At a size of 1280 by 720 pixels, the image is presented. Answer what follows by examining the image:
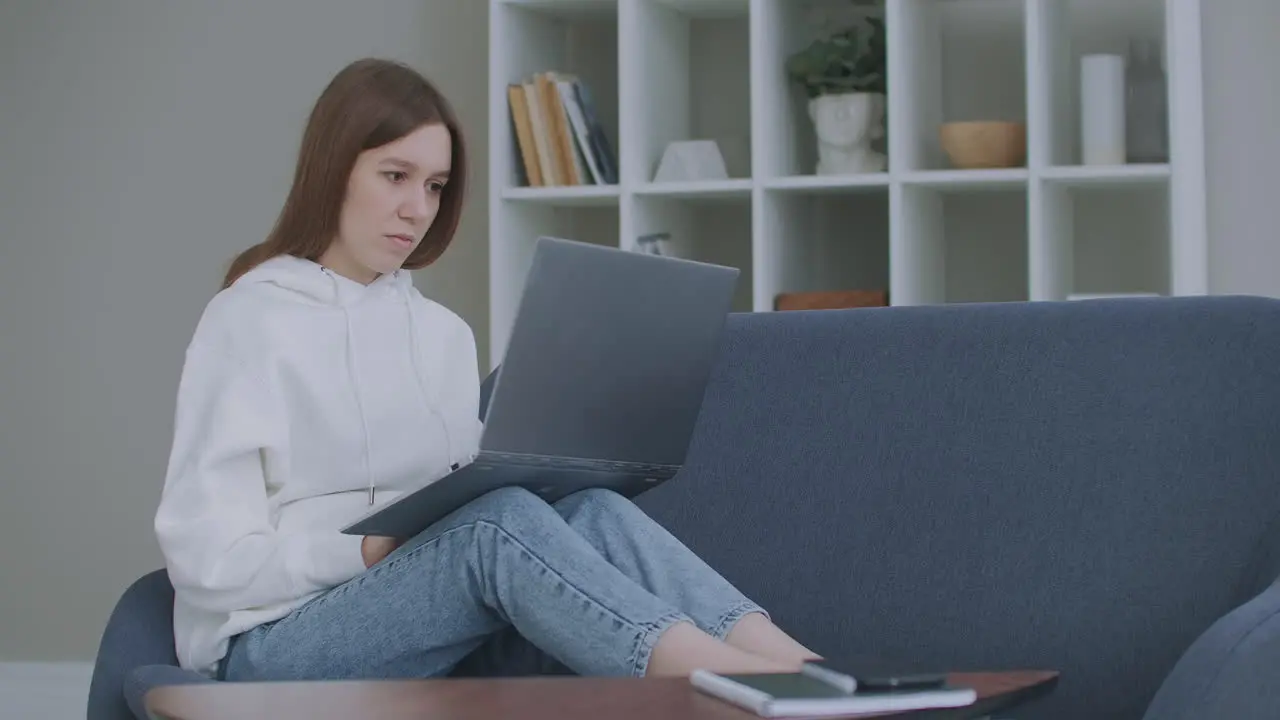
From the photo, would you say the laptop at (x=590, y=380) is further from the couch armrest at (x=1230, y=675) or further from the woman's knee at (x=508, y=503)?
the couch armrest at (x=1230, y=675)

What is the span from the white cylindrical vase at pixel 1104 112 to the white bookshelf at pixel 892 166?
0.04 metres

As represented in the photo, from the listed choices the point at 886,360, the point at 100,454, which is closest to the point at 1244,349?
the point at 886,360

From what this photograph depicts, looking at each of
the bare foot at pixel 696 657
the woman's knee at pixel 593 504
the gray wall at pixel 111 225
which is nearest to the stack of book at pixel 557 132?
the gray wall at pixel 111 225

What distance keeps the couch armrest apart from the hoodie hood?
3.61ft

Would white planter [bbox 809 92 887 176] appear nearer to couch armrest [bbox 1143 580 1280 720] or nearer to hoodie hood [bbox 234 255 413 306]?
hoodie hood [bbox 234 255 413 306]

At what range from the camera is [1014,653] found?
80.4 inches

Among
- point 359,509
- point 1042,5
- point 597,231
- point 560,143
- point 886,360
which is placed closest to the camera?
point 359,509

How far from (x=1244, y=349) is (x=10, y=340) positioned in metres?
3.13

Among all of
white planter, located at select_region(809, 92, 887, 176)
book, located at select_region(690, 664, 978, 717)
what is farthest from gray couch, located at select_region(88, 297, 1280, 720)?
white planter, located at select_region(809, 92, 887, 176)

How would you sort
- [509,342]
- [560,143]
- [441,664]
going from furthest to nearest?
[560,143]
[441,664]
[509,342]

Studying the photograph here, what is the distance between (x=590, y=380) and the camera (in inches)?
70.7

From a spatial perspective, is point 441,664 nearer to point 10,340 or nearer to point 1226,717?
point 1226,717

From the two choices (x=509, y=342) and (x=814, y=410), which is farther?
(x=814, y=410)

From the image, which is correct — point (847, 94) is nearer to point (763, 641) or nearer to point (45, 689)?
point (763, 641)
